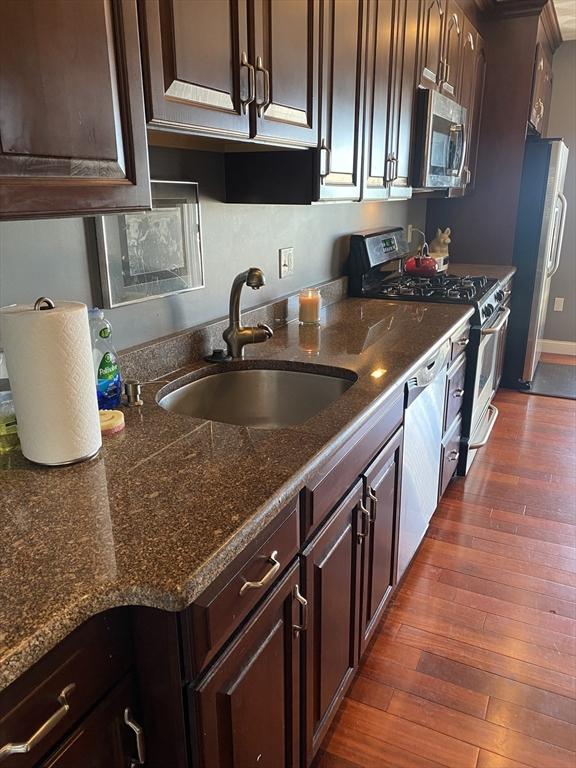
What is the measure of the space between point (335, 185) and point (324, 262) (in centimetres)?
85

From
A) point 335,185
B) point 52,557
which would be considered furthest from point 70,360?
point 335,185

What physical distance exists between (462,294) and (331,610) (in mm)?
1933

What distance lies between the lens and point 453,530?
256cm

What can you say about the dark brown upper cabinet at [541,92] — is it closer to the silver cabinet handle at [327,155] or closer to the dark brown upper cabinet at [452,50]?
the dark brown upper cabinet at [452,50]

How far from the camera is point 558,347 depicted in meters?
5.28

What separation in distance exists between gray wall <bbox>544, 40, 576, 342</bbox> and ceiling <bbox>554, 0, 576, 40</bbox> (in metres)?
0.20

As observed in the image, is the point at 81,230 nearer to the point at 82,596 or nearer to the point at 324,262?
the point at 82,596

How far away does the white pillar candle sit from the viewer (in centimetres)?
229

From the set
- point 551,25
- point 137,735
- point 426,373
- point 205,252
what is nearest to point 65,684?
point 137,735

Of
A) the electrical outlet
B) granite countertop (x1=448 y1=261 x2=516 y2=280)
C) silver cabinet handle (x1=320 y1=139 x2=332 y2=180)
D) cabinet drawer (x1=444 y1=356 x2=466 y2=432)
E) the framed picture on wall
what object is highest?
silver cabinet handle (x1=320 y1=139 x2=332 y2=180)

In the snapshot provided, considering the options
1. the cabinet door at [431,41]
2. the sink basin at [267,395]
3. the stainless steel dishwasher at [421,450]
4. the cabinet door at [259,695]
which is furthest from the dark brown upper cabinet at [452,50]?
the cabinet door at [259,695]

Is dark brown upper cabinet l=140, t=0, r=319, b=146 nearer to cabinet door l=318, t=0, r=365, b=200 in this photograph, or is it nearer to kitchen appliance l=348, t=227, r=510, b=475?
cabinet door l=318, t=0, r=365, b=200

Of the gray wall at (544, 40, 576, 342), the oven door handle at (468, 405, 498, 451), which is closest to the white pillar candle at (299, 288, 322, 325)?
the oven door handle at (468, 405, 498, 451)

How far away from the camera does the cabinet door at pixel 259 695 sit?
0.91 meters
